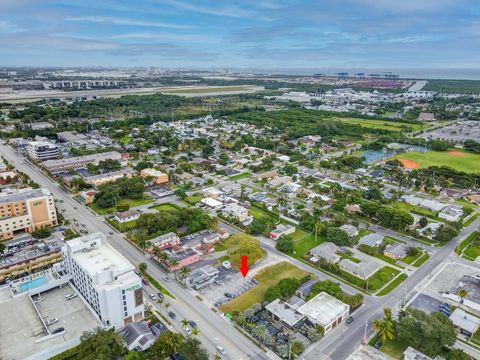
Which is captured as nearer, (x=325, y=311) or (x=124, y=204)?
(x=325, y=311)

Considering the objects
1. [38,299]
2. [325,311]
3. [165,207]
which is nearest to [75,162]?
[165,207]

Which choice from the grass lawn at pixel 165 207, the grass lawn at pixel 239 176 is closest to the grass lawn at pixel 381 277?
the grass lawn at pixel 165 207

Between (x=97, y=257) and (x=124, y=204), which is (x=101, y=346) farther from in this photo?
(x=124, y=204)

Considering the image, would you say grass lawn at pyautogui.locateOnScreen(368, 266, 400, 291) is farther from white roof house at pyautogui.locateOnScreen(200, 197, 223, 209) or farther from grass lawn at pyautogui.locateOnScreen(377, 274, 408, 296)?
white roof house at pyautogui.locateOnScreen(200, 197, 223, 209)

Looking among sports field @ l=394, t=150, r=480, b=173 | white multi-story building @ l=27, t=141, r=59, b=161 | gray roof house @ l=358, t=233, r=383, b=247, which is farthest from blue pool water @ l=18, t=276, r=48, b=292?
sports field @ l=394, t=150, r=480, b=173

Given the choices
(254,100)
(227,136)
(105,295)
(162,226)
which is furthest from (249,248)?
(254,100)

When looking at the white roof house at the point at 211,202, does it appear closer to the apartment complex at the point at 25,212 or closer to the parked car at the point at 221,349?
the apartment complex at the point at 25,212
